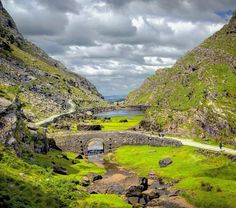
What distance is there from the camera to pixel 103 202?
88.6 meters

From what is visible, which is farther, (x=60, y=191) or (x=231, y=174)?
(x=231, y=174)

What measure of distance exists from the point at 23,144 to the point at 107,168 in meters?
35.6

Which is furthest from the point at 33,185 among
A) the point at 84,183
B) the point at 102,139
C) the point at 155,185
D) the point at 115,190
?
the point at 102,139

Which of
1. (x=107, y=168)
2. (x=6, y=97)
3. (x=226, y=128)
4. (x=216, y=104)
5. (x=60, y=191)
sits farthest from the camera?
(x=216, y=104)

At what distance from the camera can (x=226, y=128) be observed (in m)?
163

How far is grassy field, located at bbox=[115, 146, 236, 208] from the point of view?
9544 cm

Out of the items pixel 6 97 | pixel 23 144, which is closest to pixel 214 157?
pixel 23 144

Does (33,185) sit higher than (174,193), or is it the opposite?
(33,185)

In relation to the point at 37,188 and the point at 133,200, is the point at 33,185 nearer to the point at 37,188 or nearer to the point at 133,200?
the point at 37,188

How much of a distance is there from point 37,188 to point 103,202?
15.3m

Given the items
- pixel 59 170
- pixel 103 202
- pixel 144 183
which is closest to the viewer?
pixel 103 202

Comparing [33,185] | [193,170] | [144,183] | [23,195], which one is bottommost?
[144,183]

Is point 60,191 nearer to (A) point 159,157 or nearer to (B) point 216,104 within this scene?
(A) point 159,157

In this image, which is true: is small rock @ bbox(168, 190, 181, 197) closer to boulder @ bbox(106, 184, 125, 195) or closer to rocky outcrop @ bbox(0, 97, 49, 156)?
boulder @ bbox(106, 184, 125, 195)
